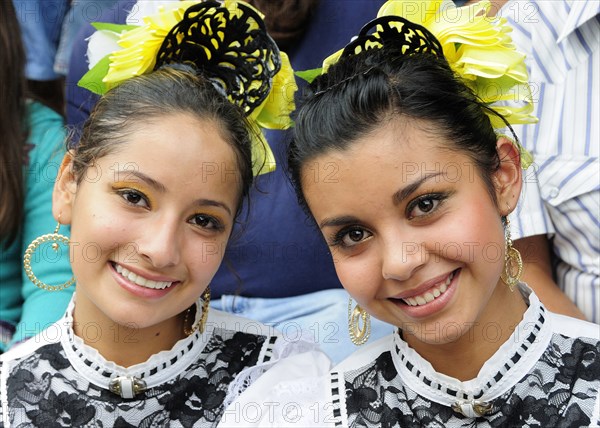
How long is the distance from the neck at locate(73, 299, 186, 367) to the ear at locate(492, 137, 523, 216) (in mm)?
718

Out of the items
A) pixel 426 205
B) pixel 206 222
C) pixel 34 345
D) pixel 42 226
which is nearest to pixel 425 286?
pixel 426 205

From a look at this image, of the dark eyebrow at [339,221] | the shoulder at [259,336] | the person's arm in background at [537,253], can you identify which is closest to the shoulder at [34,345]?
the shoulder at [259,336]

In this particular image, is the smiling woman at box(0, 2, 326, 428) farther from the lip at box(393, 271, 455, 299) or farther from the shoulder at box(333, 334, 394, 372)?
the lip at box(393, 271, 455, 299)

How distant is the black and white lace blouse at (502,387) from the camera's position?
5.48 ft

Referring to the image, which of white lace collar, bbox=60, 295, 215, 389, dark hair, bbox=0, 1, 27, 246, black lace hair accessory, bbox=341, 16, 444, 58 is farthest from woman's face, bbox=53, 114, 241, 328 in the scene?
dark hair, bbox=0, 1, 27, 246

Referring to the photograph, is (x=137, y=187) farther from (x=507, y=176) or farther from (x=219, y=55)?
(x=507, y=176)

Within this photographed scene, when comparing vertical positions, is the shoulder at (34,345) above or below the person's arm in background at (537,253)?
below

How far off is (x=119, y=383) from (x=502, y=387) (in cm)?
74

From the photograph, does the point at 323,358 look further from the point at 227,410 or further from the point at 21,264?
the point at 21,264

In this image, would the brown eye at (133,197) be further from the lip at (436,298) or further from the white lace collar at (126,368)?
the lip at (436,298)

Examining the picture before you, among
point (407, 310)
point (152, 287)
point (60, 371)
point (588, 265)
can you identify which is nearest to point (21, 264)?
point (60, 371)

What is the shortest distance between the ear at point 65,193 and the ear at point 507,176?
2.75 feet

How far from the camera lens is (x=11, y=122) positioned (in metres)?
2.39

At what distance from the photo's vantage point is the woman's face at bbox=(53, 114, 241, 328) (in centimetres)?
172
